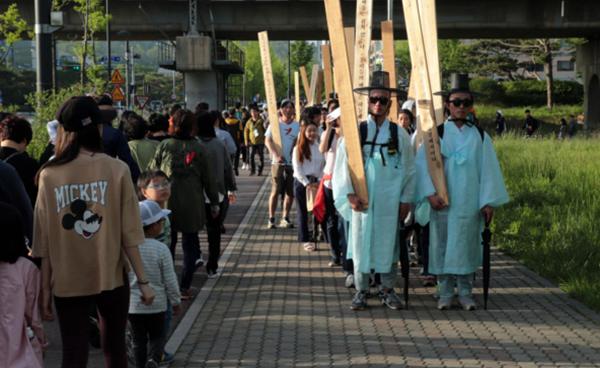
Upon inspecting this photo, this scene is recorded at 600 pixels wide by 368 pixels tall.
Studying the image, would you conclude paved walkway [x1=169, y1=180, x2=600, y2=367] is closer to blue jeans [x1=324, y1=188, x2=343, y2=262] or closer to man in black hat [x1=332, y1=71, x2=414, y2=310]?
man in black hat [x1=332, y1=71, x2=414, y2=310]

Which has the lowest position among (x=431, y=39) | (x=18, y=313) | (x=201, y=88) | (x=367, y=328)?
(x=367, y=328)

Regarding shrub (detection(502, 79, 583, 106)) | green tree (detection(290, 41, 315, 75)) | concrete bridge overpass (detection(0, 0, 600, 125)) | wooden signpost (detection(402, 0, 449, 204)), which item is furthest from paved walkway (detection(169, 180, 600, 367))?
green tree (detection(290, 41, 315, 75))

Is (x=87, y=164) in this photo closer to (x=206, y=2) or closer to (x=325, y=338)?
(x=325, y=338)

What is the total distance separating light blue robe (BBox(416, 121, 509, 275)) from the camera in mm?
9797

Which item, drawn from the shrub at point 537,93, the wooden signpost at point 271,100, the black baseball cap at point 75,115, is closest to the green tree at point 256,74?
the shrub at point 537,93

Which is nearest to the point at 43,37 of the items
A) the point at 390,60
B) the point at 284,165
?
the point at 284,165

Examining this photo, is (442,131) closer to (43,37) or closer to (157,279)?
(157,279)

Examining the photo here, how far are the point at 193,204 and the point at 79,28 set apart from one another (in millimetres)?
34855

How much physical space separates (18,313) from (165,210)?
7.84 feet

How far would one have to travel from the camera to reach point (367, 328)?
8922 millimetres

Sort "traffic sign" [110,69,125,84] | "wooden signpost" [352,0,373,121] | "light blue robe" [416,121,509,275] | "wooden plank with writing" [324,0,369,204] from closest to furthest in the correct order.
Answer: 1. "wooden plank with writing" [324,0,369,204]
2. "light blue robe" [416,121,509,275]
3. "wooden signpost" [352,0,373,121]
4. "traffic sign" [110,69,125,84]

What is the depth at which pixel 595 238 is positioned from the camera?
526 inches

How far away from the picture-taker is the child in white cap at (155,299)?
7.06 m

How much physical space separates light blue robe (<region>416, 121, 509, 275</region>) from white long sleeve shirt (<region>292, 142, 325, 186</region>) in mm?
4526
